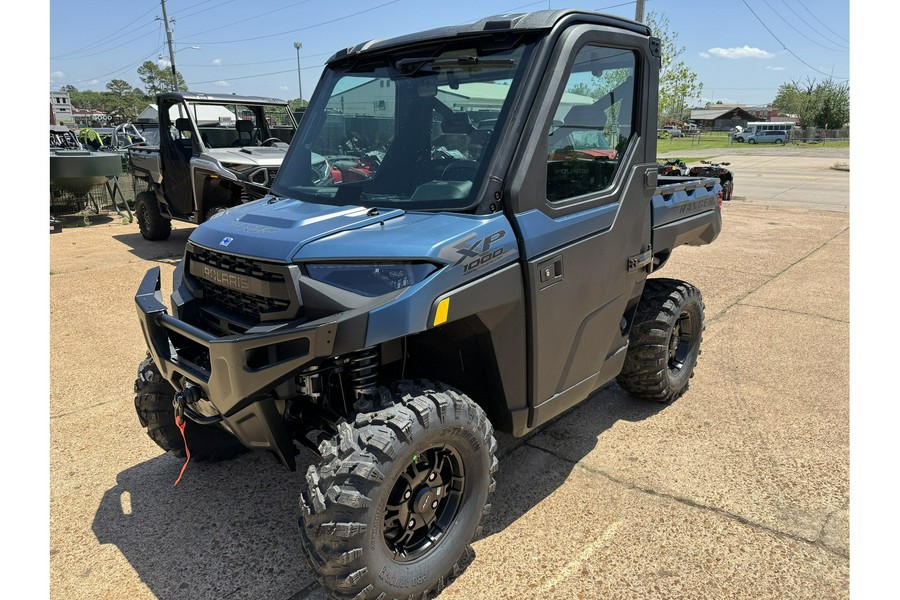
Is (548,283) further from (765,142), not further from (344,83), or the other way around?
(765,142)

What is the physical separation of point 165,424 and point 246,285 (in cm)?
134

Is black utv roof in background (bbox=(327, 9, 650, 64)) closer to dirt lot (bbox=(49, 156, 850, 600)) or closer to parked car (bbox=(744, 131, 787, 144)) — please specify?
dirt lot (bbox=(49, 156, 850, 600))

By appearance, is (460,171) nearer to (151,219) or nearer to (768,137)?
(151,219)

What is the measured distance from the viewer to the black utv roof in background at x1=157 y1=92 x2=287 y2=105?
981 cm

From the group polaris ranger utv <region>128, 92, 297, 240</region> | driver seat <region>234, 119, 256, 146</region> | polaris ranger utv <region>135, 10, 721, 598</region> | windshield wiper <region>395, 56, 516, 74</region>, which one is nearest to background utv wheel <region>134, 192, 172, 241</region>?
polaris ranger utv <region>128, 92, 297, 240</region>

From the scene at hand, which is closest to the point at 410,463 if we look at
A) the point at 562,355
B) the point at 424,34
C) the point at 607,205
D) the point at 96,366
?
the point at 562,355

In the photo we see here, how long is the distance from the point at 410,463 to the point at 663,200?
2349mm

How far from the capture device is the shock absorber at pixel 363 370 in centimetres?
257

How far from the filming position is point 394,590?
8.08 feet

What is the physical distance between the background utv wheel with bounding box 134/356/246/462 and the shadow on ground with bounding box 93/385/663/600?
14cm

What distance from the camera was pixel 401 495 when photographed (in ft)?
8.36

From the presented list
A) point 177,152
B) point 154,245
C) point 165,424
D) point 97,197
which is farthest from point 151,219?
point 165,424

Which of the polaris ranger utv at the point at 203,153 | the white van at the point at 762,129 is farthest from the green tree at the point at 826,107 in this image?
the polaris ranger utv at the point at 203,153

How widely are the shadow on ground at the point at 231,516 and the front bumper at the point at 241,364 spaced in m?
0.43
